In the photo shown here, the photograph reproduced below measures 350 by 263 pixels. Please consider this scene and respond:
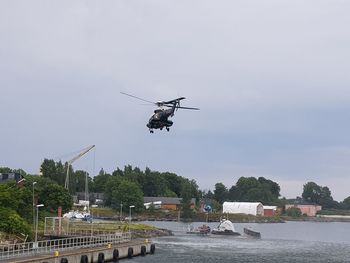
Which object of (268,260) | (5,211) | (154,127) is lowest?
(268,260)

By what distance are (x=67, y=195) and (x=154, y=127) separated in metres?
91.3

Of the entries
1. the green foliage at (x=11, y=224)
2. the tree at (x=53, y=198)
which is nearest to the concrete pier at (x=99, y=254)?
the green foliage at (x=11, y=224)

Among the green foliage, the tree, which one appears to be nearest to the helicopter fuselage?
the green foliage

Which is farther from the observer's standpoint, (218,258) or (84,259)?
(218,258)

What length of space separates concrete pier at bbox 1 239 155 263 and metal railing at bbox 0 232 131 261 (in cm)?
148

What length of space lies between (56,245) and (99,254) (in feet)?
22.7

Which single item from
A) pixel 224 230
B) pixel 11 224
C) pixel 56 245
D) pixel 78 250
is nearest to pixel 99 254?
pixel 78 250

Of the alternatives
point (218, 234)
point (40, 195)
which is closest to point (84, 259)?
point (40, 195)

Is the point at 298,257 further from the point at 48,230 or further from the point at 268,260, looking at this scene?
the point at 48,230

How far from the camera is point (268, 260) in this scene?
113 metres

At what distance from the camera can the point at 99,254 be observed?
302 ft

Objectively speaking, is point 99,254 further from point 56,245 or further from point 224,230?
point 224,230

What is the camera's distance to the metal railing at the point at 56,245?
7582cm

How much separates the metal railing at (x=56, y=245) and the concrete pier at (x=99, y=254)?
4.87ft
